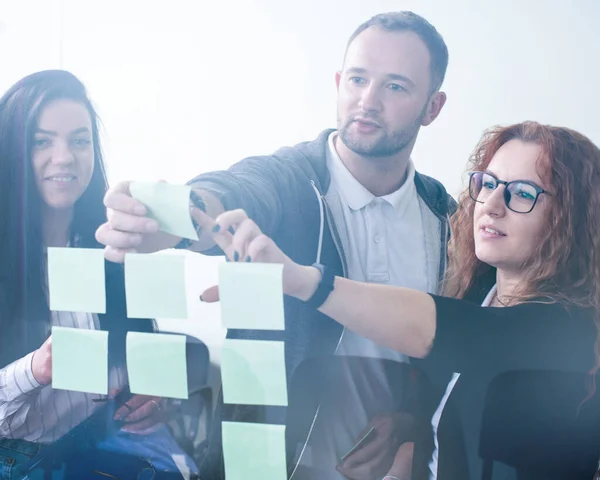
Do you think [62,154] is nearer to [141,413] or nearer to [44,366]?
[44,366]

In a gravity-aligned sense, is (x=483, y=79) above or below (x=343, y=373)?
above

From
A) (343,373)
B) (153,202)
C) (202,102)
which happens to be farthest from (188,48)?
(343,373)

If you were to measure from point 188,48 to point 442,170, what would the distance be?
0.63m

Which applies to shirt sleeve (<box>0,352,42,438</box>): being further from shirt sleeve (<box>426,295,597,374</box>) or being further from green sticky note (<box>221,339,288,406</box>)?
shirt sleeve (<box>426,295,597,374</box>)

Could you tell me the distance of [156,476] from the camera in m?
1.27

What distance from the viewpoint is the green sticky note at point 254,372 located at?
3.69 ft

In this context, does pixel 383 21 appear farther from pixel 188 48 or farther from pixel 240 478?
pixel 240 478

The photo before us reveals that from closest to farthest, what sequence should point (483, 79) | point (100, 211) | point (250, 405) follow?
point (483, 79)
point (250, 405)
point (100, 211)

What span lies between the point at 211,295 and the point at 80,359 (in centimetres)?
41

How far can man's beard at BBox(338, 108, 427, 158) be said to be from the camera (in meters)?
1.03

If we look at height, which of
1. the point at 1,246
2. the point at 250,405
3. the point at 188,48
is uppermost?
the point at 188,48

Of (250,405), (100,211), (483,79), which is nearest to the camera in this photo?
(483,79)

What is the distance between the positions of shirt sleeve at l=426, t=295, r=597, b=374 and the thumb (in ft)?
1.51

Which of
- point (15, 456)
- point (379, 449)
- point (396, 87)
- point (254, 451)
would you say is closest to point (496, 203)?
point (396, 87)
